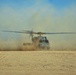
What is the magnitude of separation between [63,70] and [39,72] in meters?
0.76

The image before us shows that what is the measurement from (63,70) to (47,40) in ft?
30.6

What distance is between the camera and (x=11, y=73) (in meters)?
7.25

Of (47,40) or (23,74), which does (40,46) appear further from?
(23,74)

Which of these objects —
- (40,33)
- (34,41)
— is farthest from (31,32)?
(34,41)

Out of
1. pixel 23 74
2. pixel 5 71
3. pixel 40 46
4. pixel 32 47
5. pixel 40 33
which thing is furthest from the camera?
pixel 40 46

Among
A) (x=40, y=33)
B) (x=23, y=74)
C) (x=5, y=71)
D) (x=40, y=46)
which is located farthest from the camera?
(x=40, y=46)

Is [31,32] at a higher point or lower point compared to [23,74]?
higher

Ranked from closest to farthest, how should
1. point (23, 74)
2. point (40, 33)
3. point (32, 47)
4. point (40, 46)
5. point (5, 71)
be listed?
point (23, 74) < point (5, 71) < point (40, 33) < point (32, 47) < point (40, 46)

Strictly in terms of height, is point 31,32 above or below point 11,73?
above

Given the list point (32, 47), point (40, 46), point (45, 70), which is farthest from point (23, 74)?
point (40, 46)

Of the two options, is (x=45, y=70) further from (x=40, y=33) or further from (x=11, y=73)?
(x=40, y=33)

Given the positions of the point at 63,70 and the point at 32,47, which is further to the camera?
the point at 32,47

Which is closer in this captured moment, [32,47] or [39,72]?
[39,72]

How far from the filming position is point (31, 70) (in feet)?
25.5
